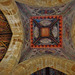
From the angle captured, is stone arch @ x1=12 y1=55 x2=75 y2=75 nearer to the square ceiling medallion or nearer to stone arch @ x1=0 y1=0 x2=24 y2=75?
stone arch @ x1=0 y1=0 x2=24 y2=75

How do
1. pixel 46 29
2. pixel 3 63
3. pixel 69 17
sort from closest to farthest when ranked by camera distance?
1. pixel 3 63
2. pixel 69 17
3. pixel 46 29

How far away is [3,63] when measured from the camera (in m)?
3.38

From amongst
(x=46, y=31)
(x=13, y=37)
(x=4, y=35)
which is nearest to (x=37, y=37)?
(x=46, y=31)

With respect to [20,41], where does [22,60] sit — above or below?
below

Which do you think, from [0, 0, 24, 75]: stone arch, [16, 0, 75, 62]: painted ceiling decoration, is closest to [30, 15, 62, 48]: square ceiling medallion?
[16, 0, 75, 62]: painted ceiling decoration

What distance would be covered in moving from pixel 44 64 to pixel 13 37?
6.03 ft

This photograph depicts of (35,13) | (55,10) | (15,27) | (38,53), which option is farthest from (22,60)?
(55,10)

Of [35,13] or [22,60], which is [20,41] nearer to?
[22,60]

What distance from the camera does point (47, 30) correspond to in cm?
554

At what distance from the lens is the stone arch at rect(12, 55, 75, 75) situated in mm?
3327

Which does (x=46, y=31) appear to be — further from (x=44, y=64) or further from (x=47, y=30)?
(x=44, y=64)

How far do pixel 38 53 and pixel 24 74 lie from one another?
1.40m

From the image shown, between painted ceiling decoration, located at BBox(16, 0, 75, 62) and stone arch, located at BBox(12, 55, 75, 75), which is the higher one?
painted ceiling decoration, located at BBox(16, 0, 75, 62)

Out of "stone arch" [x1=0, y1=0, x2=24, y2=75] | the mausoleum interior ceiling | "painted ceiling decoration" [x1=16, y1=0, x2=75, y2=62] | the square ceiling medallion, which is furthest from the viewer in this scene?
the square ceiling medallion
